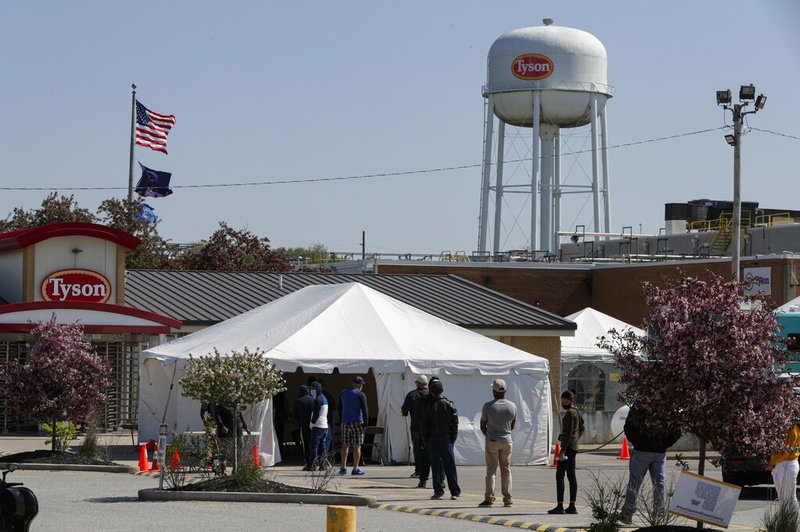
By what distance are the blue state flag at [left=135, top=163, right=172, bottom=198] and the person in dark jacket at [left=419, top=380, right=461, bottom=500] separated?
107 feet

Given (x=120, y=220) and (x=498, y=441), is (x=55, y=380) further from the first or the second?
(x=120, y=220)

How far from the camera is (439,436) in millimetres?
19750

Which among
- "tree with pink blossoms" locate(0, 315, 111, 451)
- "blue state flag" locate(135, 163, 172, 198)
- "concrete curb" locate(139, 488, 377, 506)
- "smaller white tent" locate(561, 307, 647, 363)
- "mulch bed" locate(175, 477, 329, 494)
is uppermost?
"blue state flag" locate(135, 163, 172, 198)

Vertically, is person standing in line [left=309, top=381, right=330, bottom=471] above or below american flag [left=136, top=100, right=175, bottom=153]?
below

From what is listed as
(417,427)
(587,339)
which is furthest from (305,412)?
(587,339)

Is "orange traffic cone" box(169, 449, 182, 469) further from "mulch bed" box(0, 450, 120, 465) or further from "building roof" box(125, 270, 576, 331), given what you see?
"building roof" box(125, 270, 576, 331)

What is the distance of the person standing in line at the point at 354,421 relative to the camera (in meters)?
23.6

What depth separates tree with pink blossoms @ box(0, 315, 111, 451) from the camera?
78.0ft

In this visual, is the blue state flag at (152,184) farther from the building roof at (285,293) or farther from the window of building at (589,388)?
the window of building at (589,388)

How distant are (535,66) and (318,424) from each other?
132 feet

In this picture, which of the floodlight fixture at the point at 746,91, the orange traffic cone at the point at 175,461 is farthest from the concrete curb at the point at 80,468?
Result: the floodlight fixture at the point at 746,91

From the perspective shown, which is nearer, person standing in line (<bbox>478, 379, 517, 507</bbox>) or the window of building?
person standing in line (<bbox>478, 379, 517, 507</bbox>)

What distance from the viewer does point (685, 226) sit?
232 feet

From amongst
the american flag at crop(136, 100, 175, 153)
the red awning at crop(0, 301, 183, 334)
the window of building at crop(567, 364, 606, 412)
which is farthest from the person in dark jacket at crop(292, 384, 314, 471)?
the american flag at crop(136, 100, 175, 153)
